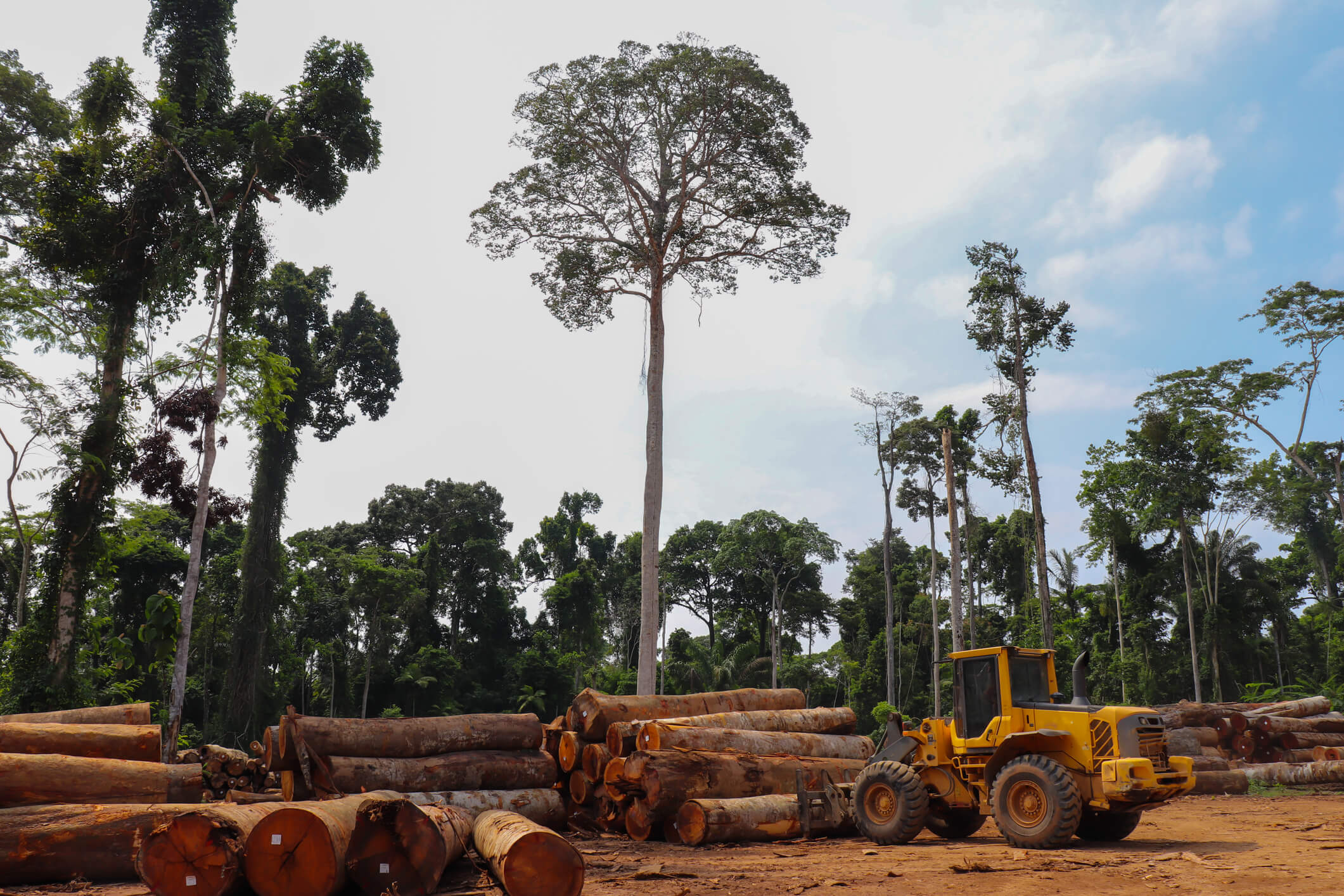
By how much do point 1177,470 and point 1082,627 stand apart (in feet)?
37.1

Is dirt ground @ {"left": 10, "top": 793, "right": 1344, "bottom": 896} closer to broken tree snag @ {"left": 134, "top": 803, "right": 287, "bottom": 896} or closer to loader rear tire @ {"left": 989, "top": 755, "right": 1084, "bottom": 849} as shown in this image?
loader rear tire @ {"left": 989, "top": 755, "right": 1084, "bottom": 849}

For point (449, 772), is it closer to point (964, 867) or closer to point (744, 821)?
point (744, 821)

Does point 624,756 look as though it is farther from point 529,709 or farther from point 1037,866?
point 529,709

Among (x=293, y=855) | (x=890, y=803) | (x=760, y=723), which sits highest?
(x=760, y=723)

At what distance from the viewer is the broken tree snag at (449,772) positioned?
34.0ft

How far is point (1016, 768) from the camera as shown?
9.37 m

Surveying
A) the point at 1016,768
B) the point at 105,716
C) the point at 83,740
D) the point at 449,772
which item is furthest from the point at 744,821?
the point at 105,716

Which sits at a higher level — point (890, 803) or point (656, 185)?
point (656, 185)

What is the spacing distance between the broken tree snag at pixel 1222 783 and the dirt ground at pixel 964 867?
20.9 feet

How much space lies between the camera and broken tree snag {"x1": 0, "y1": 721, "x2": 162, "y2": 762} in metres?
9.03

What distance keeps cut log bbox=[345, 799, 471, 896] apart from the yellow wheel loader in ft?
19.2

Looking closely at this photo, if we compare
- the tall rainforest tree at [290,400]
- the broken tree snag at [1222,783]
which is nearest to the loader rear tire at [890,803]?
the broken tree snag at [1222,783]

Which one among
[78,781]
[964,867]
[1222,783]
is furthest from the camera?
[1222,783]

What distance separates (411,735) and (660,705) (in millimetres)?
3921
